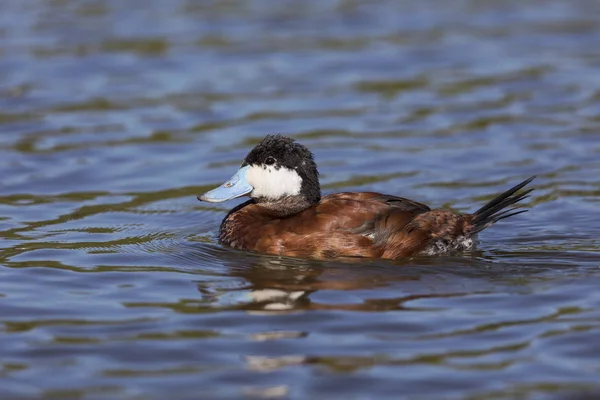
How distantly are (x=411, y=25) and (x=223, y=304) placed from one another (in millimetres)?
8447

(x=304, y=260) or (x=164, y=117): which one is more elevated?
(x=164, y=117)

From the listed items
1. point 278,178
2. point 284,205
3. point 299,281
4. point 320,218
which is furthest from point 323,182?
point 299,281

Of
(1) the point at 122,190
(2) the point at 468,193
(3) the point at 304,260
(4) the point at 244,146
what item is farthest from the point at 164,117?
(3) the point at 304,260

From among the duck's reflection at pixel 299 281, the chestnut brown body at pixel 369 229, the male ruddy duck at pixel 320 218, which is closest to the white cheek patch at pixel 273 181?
the male ruddy duck at pixel 320 218

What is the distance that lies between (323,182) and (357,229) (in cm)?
238

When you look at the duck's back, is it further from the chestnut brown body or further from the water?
the water

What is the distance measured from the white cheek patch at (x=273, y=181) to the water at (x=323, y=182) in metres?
0.52

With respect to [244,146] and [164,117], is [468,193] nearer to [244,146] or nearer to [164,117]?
[244,146]

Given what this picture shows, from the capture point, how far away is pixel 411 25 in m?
14.1

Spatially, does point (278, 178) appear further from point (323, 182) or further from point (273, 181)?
point (323, 182)

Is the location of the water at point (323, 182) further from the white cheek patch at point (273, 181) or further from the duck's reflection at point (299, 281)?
the white cheek patch at point (273, 181)

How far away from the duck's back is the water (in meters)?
0.12

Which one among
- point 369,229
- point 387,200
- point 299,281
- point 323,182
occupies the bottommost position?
point 299,281

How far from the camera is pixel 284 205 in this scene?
7.57 m
